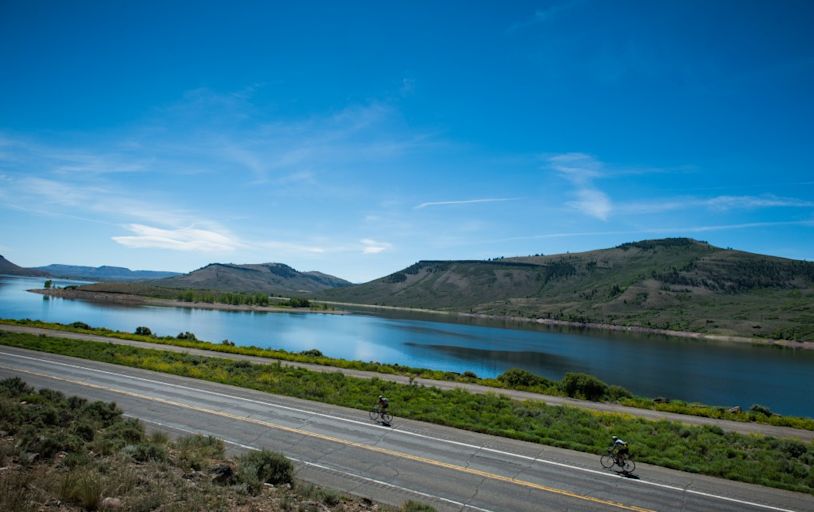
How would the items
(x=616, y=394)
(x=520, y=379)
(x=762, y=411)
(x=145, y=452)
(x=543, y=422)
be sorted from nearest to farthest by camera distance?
(x=145, y=452) → (x=543, y=422) → (x=762, y=411) → (x=616, y=394) → (x=520, y=379)

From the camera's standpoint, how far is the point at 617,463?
60.6 feet

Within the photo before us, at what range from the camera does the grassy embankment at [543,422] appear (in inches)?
781

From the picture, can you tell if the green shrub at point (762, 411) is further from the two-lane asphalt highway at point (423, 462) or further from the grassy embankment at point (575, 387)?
the two-lane asphalt highway at point (423, 462)

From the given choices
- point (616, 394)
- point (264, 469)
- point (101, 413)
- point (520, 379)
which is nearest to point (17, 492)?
point (264, 469)

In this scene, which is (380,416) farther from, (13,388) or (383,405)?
(13,388)

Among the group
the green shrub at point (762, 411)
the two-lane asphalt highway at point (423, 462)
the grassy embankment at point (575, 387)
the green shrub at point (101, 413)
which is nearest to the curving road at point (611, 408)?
the grassy embankment at point (575, 387)

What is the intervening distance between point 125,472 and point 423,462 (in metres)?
10.5

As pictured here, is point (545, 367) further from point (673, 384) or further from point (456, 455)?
point (456, 455)

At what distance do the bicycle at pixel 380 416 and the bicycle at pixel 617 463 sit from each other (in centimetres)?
1036

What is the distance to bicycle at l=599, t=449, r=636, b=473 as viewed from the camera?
1845cm

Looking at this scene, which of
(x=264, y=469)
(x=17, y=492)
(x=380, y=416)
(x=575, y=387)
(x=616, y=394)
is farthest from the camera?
(x=616, y=394)

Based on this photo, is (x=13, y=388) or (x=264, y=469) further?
(x=13, y=388)

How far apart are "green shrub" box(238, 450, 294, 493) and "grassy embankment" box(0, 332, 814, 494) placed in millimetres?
11882

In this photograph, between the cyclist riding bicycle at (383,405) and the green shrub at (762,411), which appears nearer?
the cyclist riding bicycle at (383,405)
